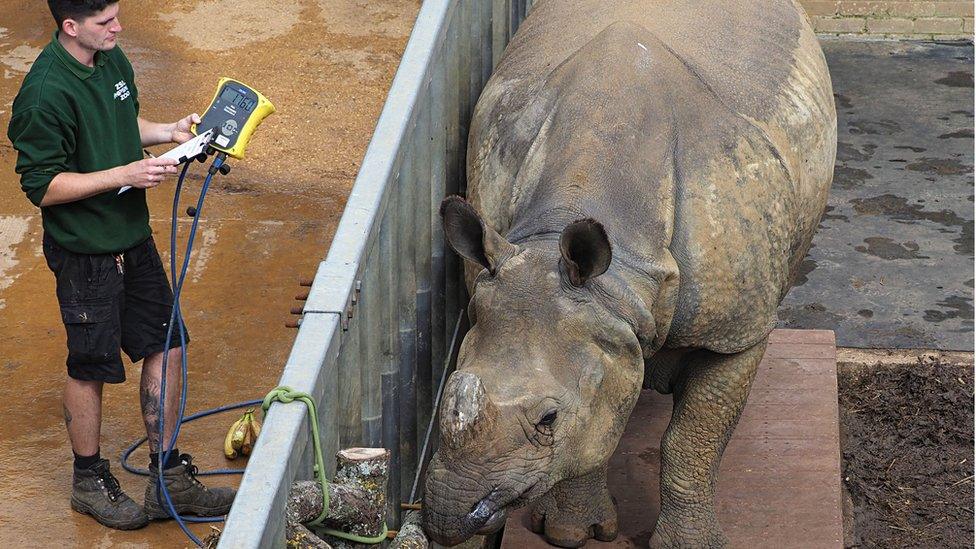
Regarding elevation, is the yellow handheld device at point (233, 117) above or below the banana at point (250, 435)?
above

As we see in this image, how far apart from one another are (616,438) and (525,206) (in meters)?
0.87

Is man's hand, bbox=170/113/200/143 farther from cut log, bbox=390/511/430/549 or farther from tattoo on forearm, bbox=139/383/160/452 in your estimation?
cut log, bbox=390/511/430/549

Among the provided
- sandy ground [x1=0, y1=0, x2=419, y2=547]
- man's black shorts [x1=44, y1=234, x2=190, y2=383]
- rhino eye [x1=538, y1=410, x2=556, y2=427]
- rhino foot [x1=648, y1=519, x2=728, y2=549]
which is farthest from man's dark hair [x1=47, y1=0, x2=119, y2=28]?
rhino foot [x1=648, y1=519, x2=728, y2=549]

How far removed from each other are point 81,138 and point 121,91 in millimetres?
282

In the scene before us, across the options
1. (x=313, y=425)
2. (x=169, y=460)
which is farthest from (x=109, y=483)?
(x=313, y=425)

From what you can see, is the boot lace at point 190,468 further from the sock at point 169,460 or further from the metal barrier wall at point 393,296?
the metal barrier wall at point 393,296

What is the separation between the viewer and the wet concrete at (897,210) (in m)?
7.80

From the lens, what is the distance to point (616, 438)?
4.21m

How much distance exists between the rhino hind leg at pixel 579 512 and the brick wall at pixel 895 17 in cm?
780

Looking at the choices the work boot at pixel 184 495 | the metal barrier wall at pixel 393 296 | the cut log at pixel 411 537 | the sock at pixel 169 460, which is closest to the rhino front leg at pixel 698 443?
the metal barrier wall at pixel 393 296

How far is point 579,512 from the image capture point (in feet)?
16.8

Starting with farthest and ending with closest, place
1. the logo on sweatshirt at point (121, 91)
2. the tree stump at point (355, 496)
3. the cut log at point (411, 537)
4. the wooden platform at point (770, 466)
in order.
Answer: the logo on sweatshirt at point (121, 91), the wooden platform at point (770, 466), the cut log at point (411, 537), the tree stump at point (355, 496)

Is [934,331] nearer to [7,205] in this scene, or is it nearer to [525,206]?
[525,206]

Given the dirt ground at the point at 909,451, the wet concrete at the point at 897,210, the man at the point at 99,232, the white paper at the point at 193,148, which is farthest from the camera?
the wet concrete at the point at 897,210
